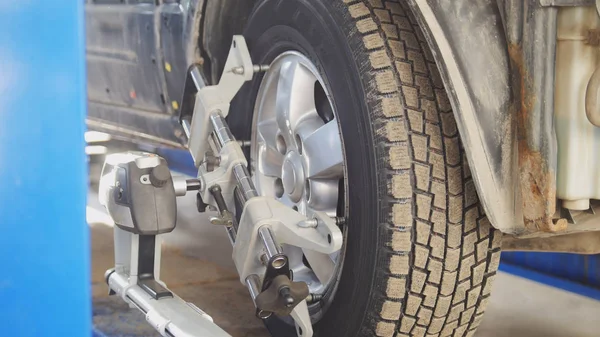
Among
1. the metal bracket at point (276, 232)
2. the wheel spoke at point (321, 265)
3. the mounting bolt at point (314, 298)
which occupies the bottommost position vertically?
the mounting bolt at point (314, 298)

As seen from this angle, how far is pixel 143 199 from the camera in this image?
5.95 feet

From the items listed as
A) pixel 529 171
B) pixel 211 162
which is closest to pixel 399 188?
pixel 529 171

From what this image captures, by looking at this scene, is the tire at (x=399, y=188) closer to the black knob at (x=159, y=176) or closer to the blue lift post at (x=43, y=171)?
the black knob at (x=159, y=176)

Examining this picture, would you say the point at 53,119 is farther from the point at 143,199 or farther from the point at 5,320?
the point at 143,199

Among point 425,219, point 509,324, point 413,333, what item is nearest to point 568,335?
point 509,324

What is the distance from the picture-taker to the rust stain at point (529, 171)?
1.47 metres

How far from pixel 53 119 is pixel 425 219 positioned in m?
0.87

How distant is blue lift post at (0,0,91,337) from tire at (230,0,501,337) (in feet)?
2.46

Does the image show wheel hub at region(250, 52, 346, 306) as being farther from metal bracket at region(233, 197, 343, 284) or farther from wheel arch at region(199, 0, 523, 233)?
wheel arch at region(199, 0, 523, 233)

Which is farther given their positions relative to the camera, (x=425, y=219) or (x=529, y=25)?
(x=425, y=219)

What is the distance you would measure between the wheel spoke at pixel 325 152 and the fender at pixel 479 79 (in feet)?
1.30

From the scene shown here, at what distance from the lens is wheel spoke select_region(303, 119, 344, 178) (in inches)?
73.6

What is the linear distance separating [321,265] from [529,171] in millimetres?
720

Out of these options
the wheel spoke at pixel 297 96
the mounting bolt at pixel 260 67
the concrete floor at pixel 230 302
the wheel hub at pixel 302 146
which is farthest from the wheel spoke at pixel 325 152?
the concrete floor at pixel 230 302
